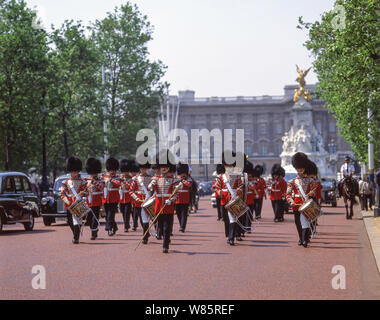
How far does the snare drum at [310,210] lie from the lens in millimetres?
15445

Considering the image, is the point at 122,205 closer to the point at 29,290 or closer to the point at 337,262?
the point at 337,262

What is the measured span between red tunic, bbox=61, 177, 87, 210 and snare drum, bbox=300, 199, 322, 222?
5007 mm

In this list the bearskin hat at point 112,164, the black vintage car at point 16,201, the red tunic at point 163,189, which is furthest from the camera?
the black vintage car at point 16,201

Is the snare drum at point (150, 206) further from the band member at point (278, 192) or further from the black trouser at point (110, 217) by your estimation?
the band member at point (278, 192)

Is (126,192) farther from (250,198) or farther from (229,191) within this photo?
(229,191)

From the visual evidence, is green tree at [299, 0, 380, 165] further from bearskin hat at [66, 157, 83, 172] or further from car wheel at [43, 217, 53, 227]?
car wheel at [43, 217, 53, 227]

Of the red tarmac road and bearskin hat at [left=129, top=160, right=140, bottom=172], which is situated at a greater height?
bearskin hat at [left=129, top=160, right=140, bottom=172]

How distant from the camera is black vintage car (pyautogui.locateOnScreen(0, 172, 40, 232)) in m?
20.6

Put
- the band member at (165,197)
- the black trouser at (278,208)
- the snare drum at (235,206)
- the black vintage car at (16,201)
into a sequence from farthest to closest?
the black trouser at (278,208) < the black vintage car at (16,201) < the snare drum at (235,206) < the band member at (165,197)

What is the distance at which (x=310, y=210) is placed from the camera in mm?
15531

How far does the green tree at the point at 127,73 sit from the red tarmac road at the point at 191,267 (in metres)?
33.4

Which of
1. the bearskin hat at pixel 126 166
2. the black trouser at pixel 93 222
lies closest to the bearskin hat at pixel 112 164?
the bearskin hat at pixel 126 166

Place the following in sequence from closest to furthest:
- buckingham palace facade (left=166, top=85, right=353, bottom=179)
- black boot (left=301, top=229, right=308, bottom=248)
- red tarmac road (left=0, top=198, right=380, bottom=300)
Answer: red tarmac road (left=0, top=198, right=380, bottom=300) → black boot (left=301, top=229, right=308, bottom=248) → buckingham palace facade (left=166, top=85, right=353, bottom=179)

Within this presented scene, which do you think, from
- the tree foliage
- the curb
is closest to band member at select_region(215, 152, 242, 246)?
the curb
